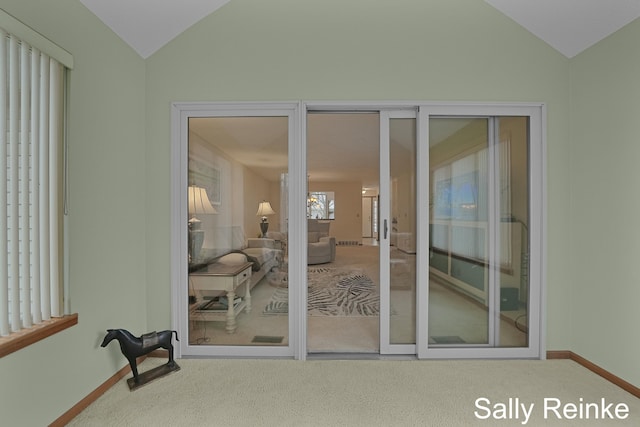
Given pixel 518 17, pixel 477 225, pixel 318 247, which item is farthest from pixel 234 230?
pixel 318 247

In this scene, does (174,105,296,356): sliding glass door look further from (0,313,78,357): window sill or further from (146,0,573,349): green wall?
(0,313,78,357): window sill

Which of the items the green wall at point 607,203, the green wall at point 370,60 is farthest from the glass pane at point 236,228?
the green wall at point 607,203

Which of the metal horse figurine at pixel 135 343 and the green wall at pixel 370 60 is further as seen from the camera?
the green wall at pixel 370 60

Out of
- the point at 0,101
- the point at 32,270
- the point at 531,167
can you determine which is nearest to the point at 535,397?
the point at 531,167

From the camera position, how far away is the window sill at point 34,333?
1.40m

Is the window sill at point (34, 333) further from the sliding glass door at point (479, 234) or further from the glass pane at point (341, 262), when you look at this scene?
the sliding glass door at point (479, 234)

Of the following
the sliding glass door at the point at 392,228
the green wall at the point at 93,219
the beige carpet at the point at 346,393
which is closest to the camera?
the green wall at the point at 93,219

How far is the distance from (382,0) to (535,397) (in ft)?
10.2

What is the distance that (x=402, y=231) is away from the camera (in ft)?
8.40

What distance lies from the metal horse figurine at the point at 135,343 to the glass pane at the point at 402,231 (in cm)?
180

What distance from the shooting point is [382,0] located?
244 centimetres

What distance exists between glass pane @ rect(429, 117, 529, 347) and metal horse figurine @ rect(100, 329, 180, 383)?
6.96 ft

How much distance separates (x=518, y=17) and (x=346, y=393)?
3108 millimetres

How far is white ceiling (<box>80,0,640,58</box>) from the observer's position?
2.04 meters
